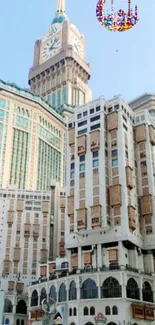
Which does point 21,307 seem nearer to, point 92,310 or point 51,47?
point 92,310

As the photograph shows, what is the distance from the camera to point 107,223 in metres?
81.6

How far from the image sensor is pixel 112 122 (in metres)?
93.2

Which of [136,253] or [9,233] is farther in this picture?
[9,233]

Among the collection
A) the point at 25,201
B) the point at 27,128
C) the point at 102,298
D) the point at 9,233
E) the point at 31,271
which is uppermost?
the point at 27,128

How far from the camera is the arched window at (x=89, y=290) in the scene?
75537mm

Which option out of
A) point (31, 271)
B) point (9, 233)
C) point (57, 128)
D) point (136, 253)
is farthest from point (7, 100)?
point (136, 253)

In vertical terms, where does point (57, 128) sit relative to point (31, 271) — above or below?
above

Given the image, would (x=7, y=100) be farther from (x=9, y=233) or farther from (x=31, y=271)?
(x=31, y=271)

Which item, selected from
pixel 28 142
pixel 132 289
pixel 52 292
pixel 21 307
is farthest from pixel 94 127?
pixel 28 142

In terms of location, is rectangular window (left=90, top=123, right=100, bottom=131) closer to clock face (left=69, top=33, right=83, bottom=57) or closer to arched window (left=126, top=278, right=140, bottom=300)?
arched window (left=126, top=278, right=140, bottom=300)

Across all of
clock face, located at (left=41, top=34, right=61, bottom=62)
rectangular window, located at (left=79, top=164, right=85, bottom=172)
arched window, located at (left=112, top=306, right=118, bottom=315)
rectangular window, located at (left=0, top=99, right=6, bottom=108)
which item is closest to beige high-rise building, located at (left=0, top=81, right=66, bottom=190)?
rectangular window, located at (left=0, top=99, right=6, bottom=108)

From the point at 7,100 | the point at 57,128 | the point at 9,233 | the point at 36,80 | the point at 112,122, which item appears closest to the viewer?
the point at 112,122

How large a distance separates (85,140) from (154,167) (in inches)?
751

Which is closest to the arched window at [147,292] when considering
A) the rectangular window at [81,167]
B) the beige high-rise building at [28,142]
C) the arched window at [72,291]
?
the arched window at [72,291]
